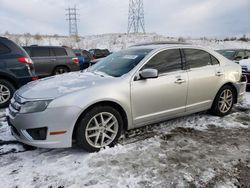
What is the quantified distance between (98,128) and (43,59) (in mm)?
7446

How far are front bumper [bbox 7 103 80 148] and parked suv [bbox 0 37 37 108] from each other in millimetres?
2913

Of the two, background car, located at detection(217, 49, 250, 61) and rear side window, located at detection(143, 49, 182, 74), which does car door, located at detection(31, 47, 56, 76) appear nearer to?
rear side window, located at detection(143, 49, 182, 74)

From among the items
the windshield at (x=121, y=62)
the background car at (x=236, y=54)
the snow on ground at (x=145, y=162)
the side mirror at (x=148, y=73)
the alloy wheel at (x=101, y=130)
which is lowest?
the snow on ground at (x=145, y=162)

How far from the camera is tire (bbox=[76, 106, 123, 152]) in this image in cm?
349

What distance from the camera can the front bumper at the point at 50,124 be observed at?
3.27 m

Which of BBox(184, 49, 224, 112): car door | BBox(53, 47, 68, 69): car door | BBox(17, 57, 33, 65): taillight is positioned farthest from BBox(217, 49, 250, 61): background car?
BBox(17, 57, 33, 65): taillight

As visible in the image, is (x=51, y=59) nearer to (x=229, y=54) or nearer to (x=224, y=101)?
(x=224, y=101)

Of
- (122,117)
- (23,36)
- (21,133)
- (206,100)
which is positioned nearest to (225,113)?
(206,100)

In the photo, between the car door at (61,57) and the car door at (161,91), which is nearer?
the car door at (161,91)

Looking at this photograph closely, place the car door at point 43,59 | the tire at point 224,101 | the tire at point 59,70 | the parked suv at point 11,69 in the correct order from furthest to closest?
the tire at point 59,70 < the car door at point 43,59 < the parked suv at point 11,69 < the tire at point 224,101

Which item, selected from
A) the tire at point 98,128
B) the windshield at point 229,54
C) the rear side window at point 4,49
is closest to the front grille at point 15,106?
the tire at point 98,128

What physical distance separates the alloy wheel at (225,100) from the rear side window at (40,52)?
297 inches

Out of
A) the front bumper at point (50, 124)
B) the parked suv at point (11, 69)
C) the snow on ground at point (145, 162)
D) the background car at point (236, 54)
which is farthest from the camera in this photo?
the background car at point (236, 54)

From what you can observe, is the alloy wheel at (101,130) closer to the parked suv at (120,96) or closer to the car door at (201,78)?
the parked suv at (120,96)
